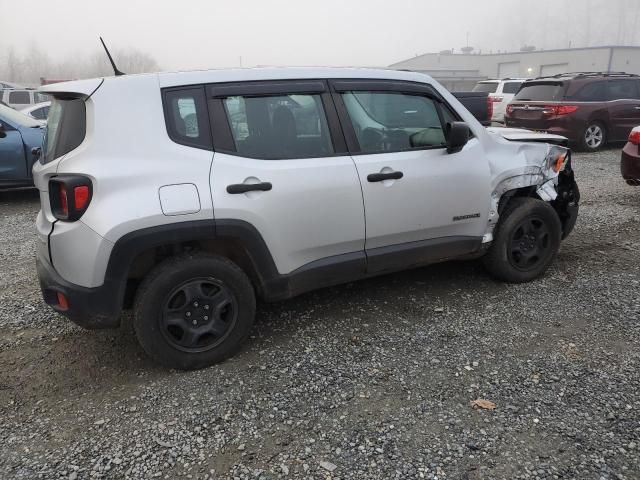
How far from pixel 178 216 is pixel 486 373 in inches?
79.7

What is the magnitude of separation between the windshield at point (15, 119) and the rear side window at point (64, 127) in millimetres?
5201

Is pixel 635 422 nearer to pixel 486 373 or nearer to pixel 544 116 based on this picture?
pixel 486 373

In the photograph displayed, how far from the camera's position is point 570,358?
313 cm

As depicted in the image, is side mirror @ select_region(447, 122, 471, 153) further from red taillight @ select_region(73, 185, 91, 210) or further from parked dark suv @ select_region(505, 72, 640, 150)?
parked dark suv @ select_region(505, 72, 640, 150)

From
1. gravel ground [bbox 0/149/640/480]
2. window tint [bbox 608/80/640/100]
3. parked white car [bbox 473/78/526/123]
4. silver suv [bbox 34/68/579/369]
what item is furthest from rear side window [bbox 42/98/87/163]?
parked white car [bbox 473/78/526/123]

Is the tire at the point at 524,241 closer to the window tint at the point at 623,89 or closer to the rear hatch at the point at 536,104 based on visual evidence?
the rear hatch at the point at 536,104

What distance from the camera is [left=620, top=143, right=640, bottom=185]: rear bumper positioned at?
20.6 feet

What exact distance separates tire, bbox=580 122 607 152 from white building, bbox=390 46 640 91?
701 inches

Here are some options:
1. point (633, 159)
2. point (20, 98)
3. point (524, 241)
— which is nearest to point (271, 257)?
point (524, 241)

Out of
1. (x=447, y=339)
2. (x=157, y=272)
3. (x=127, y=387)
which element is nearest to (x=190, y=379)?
(x=127, y=387)

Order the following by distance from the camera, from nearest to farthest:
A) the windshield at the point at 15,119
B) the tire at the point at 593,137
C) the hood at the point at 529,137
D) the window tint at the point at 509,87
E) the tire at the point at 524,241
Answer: the tire at the point at 524,241
the hood at the point at 529,137
the windshield at the point at 15,119
the tire at the point at 593,137
the window tint at the point at 509,87

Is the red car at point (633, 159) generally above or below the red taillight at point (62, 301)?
above

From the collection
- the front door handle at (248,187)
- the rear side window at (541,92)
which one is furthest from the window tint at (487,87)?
the front door handle at (248,187)

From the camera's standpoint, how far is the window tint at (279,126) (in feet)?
9.98
